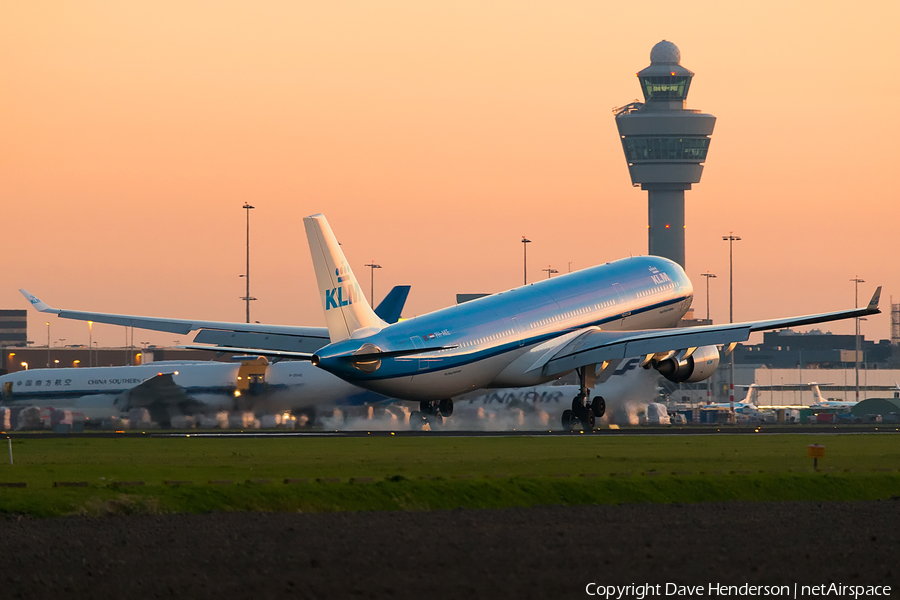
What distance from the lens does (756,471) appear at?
1518 inches

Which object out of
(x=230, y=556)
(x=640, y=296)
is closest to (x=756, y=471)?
(x=230, y=556)

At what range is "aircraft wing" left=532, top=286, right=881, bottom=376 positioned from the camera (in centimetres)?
6009

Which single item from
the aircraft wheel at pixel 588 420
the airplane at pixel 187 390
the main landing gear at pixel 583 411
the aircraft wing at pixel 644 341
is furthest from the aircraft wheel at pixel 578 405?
the airplane at pixel 187 390

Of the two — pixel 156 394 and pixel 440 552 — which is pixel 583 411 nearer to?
pixel 156 394

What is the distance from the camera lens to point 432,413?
64438 mm

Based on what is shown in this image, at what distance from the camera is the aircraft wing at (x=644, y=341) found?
2366 inches

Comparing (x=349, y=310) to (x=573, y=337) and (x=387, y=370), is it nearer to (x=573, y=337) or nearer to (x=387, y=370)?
(x=387, y=370)

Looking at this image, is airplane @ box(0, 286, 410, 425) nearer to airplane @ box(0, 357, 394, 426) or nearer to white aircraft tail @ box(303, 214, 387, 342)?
airplane @ box(0, 357, 394, 426)

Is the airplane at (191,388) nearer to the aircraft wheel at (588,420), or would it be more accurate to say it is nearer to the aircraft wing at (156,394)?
the aircraft wing at (156,394)

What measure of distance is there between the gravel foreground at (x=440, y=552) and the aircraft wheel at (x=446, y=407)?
110 ft

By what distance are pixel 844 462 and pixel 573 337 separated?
2330cm

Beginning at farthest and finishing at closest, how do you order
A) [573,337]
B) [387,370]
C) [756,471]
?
[573,337] < [387,370] < [756,471]

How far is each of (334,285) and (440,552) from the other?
30.9m

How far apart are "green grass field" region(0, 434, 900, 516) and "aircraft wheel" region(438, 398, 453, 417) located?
10529 mm
